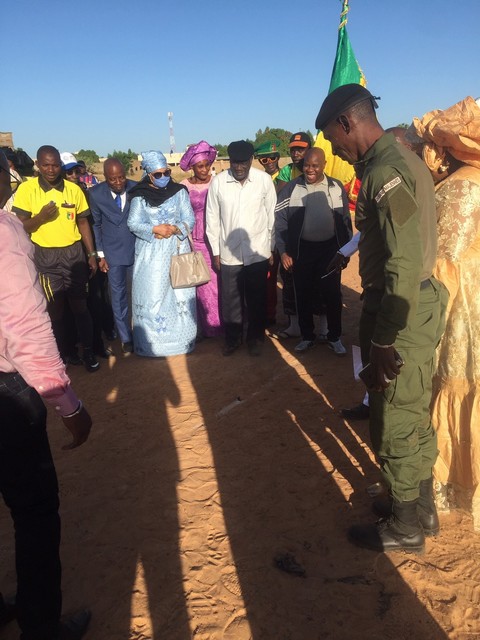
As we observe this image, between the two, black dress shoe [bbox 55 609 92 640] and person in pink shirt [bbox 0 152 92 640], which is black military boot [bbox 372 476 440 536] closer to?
black dress shoe [bbox 55 609 92 640]

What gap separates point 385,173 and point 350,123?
0.36 m

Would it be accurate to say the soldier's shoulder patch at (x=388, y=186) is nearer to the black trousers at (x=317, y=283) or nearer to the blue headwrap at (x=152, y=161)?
the black trousers at (x=317, y=283)

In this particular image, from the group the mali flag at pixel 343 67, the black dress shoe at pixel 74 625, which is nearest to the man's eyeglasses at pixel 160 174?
the mali flag at pixel 343 67

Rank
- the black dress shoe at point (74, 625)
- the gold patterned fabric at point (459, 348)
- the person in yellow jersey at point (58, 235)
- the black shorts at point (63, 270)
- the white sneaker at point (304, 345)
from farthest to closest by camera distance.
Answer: the white sneaker at point (304, 345) → the black shorts at point (63, 270) → the person in yellow jersey at point (58, 235) → the gold patterned fabric at point (459, 348) → the black dress shoe at point (74, 625)

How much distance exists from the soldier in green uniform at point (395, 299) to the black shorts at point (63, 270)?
10.1 feet

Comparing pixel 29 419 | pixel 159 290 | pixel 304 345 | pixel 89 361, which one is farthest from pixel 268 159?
pixel 29 419

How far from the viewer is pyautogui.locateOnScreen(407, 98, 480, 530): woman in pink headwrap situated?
2.18 m

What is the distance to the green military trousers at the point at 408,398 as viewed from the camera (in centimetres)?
209

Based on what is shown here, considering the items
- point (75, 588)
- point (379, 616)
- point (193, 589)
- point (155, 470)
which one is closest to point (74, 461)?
point (155, 470)

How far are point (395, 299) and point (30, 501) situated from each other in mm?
1635

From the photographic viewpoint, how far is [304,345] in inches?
197

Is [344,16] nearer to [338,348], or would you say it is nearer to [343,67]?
[343,67]

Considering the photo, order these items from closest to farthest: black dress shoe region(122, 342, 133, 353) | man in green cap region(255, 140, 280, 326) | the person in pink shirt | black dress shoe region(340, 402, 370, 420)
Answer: the person in pink shirt
black dress shoe region(340, 402, 370, 420)
black dress shoe region(122, 342, 133, 353)
man in green cap region(255, 140, 280, 326)

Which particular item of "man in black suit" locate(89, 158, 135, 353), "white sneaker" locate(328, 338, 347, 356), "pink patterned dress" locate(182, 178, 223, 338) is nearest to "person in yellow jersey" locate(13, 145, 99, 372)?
"man in black suit" locate(89, 158, 135, 353)
